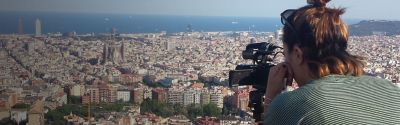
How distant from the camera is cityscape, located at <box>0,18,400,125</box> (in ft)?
23.7

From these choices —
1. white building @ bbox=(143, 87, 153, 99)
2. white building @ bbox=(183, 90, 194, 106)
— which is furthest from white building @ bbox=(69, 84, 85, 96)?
white building @ bbox=(183, 90, 194, 106)

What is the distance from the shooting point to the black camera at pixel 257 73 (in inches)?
34.4

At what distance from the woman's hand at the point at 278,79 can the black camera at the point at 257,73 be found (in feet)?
0.45

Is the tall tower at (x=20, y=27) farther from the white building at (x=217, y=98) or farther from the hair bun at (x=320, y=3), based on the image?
the hair bun at (x=320, y=3)

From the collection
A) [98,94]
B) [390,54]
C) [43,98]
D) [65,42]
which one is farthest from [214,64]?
[43,98]

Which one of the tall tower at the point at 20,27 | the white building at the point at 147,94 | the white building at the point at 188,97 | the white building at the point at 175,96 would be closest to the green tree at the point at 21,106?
the white building at the point at 147,94

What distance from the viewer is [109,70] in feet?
44.8

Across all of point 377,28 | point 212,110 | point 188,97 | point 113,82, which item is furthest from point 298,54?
point 377,28

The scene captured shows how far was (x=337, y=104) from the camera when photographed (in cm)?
56

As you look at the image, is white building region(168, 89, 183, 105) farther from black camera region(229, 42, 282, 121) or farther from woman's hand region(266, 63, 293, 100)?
woman's hand region(266, 63, 293, 100)

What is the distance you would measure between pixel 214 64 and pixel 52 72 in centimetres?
596

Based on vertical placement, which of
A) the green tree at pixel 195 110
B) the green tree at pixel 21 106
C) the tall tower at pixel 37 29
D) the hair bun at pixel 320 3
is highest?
the hair bun at pixel 320 3

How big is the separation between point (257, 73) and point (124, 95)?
9.61 metres

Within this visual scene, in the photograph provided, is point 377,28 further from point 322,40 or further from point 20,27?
point 322,40
